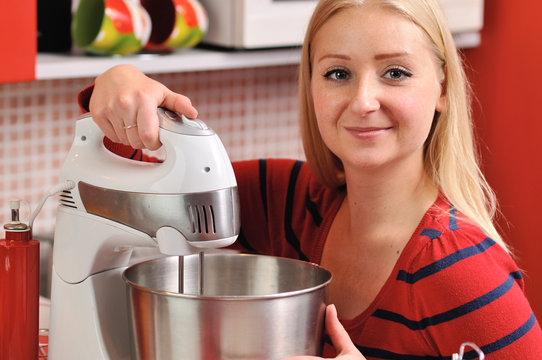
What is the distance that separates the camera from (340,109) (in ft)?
4.15

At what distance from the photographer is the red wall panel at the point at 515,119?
2.21 meters

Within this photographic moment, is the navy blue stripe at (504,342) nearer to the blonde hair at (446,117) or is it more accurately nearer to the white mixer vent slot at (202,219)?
the blonde hair at (446,117)

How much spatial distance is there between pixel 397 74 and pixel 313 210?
328 millimetres

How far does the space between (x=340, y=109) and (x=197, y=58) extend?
59 cm

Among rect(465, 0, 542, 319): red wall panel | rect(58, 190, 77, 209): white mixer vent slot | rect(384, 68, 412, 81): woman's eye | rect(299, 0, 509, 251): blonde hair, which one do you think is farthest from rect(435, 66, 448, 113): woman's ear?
rect(465, 0, 542, 319): red wall panel

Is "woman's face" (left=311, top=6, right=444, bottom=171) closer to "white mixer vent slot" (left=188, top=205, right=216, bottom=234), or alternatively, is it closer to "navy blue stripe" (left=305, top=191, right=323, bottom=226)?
"navy blue stripe" (left=305, top=191, right=323, bottom=226)

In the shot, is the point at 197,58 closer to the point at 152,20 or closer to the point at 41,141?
the point at 152,20

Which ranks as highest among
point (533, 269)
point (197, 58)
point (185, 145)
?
point (197, 58)

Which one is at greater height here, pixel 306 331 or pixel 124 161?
pixel 124 161

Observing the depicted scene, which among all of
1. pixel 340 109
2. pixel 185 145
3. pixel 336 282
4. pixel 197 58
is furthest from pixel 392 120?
pixel 197 58

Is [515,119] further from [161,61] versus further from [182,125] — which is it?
[182,125]

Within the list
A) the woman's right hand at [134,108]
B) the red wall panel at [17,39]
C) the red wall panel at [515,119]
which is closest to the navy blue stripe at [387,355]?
Answer: the woman's right hand at [134,108]

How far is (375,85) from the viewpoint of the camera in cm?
122

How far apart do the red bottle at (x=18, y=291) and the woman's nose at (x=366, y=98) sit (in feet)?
1.54
